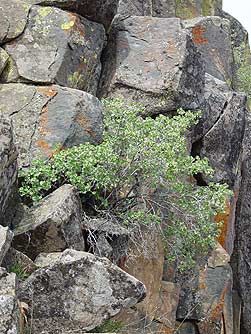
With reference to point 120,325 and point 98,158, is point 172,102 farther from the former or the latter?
point 120,325

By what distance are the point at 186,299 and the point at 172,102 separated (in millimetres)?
5530

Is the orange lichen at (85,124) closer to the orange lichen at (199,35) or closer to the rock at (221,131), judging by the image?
the rock at (221,131)

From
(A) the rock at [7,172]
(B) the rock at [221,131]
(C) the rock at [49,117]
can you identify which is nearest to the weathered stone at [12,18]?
(C) the rock at [49,117]

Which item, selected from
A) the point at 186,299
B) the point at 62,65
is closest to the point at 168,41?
the point at 62,65

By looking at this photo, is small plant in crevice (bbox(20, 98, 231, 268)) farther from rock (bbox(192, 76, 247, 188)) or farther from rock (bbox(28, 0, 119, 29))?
rock (bbox(192, 76, 247, 188))

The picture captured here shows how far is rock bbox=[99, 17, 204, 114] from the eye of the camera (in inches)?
584

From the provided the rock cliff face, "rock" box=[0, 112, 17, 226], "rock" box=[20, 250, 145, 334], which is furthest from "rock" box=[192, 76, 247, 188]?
"rock" box=[20, 250, 145, 334]

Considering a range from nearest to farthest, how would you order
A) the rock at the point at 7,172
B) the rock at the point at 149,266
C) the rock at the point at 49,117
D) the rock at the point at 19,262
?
the rock at the point at 19,262, the rock at the point at 7,172, the rock at the point at 49,117, the rock at the point at 149,266

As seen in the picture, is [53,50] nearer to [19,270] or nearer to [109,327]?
[19,270]

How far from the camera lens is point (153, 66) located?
599 inches

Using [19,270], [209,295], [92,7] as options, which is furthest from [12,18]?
[209,295]

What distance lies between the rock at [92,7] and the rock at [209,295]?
730 cm

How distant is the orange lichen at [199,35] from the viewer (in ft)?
67.6

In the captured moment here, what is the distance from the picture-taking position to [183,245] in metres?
12.2
